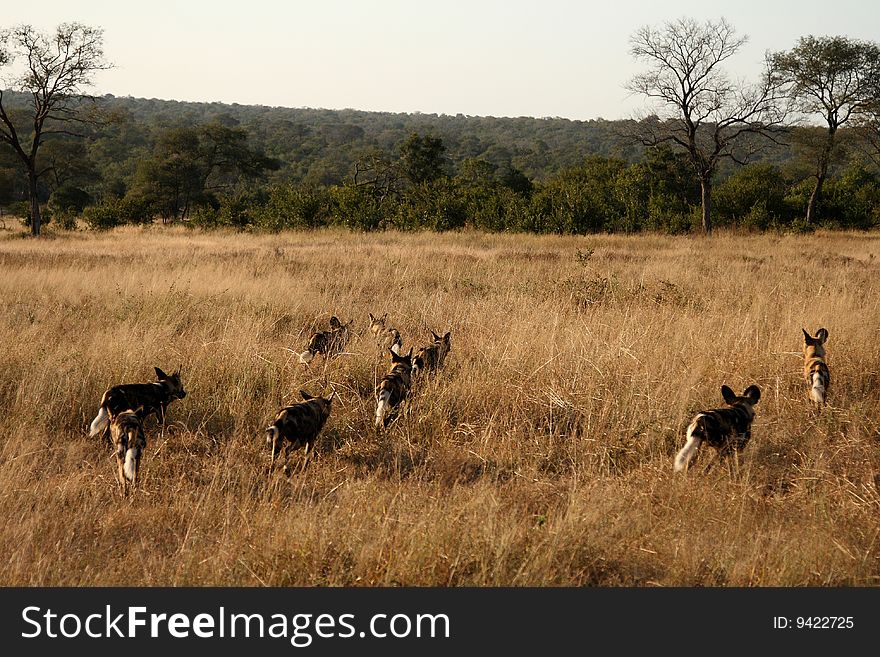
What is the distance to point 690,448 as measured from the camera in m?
4.66

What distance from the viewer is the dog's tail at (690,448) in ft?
15.2

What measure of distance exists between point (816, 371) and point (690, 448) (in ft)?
6.68

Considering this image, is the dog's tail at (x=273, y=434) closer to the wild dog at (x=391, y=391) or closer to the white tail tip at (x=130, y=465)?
the white tail tip at (x=130, y=465)

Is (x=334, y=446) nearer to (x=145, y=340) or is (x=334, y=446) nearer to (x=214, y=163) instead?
(x=145, y=340)

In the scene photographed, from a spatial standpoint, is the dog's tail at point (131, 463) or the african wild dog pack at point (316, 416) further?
the african wild dog pack at point (316, 416)

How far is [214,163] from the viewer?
4706 centimetres

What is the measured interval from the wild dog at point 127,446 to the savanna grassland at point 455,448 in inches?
4.8

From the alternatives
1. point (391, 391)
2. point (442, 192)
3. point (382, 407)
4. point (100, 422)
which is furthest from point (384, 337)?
point (442, 192)

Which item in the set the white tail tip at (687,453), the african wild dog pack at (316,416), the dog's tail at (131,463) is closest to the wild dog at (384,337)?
the african wild dog pack at (316,416)

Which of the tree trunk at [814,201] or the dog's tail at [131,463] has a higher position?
the tree trunk at [814,201]

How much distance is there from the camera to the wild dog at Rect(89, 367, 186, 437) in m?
5.12

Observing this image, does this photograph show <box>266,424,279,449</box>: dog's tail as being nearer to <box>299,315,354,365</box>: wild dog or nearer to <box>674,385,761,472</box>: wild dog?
<box>299,315,354,365</box>: wild dog

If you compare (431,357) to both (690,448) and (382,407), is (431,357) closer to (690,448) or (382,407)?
(382,407)
